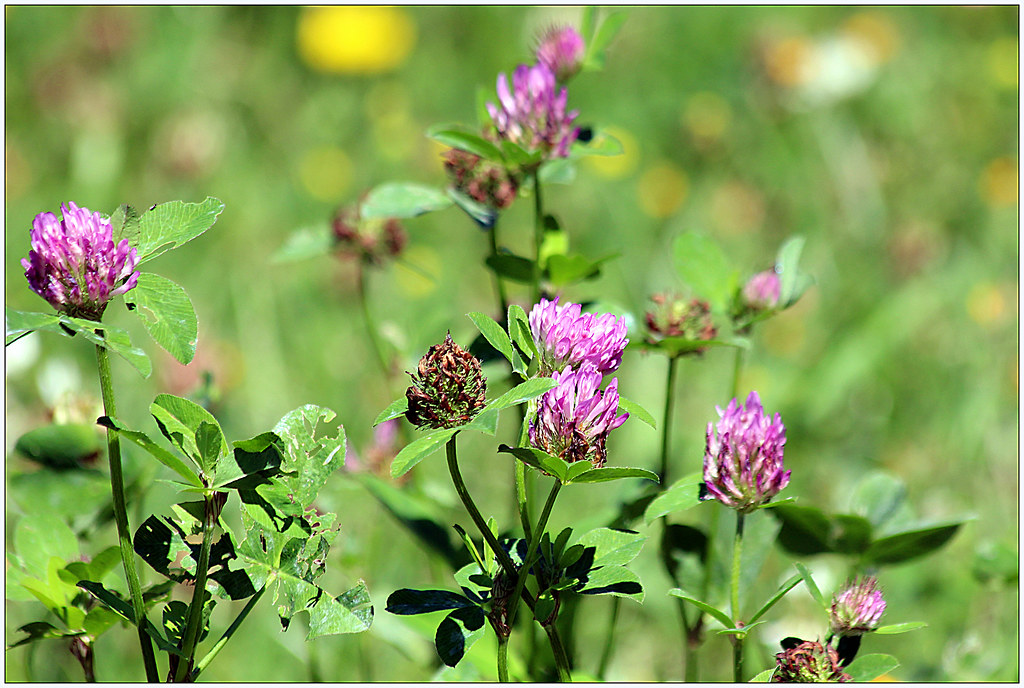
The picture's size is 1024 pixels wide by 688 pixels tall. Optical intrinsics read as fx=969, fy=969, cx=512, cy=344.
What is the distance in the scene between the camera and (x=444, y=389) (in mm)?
833

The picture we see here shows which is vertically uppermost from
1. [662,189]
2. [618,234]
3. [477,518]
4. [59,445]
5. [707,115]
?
[707,115]

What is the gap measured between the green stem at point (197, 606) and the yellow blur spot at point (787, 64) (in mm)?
3105

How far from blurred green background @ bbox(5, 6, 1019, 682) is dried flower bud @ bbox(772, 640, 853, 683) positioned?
0.39 metres

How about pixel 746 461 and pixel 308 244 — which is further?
pixel 308 244

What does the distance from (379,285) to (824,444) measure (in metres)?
1.39

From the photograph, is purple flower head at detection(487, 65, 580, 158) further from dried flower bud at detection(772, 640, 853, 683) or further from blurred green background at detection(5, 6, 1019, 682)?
dried flower bud at detection(772, 640, 853, 683)

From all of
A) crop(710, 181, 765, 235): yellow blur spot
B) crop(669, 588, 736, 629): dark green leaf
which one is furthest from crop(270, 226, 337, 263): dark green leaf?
crop(710, 181, 765, 235): yellow blur spot

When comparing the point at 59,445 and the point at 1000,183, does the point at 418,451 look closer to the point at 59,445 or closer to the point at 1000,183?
the point at 59,445

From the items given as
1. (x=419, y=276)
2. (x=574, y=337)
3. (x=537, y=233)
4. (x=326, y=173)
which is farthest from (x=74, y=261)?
(x=326, y=173)

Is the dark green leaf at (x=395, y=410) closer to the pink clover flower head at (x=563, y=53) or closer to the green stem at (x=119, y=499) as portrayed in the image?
the green stem at (x=119, y=499)

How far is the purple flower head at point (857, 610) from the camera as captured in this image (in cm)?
94

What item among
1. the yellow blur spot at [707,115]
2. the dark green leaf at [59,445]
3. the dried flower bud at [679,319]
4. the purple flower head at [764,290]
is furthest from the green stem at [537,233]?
the yellow blur spot at [707,115]

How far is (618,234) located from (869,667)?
223cm

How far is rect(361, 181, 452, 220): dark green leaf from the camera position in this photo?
129 centimetres
